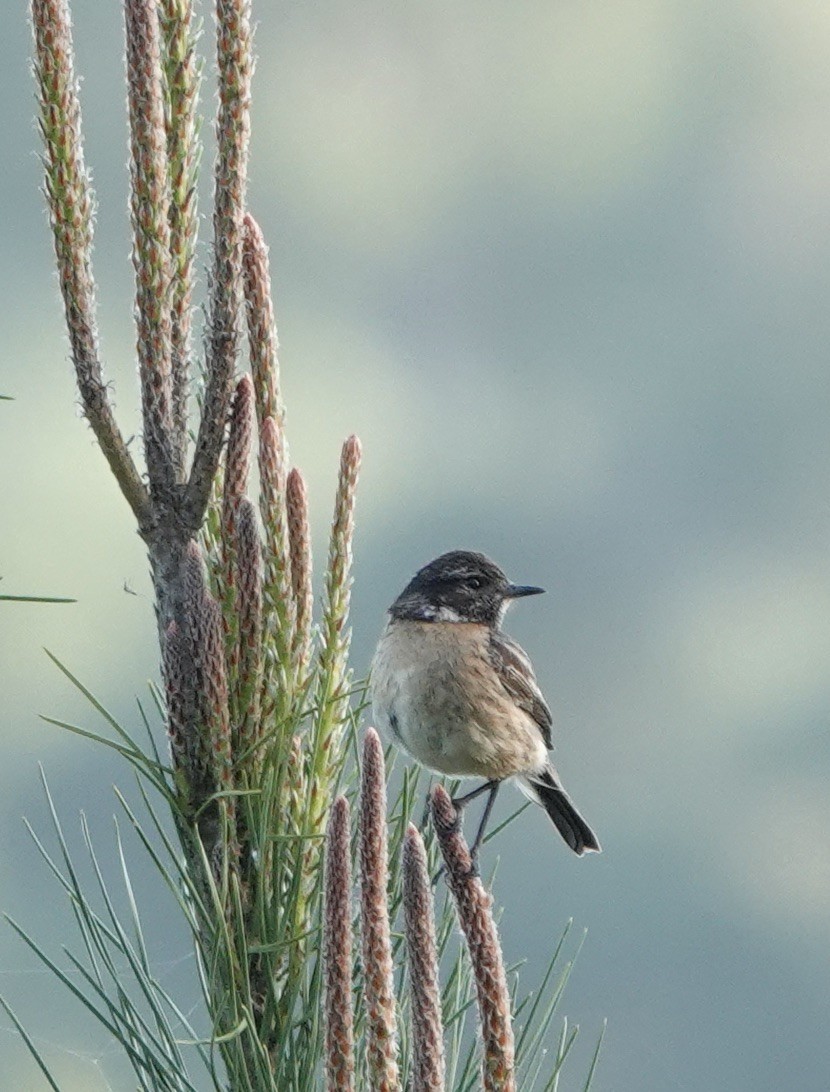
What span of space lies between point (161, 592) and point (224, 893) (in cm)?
39

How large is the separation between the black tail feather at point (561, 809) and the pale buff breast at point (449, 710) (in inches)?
2.2

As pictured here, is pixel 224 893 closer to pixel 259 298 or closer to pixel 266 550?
pixel 266 550

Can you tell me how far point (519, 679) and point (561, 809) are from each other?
0.96ft

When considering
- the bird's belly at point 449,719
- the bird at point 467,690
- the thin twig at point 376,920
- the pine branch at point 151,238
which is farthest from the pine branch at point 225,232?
the bird's belly at point 449,719

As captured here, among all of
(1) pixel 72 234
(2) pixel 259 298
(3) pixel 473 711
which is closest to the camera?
(1) pixel 72 234

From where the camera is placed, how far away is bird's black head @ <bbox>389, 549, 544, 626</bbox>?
323 centimetres

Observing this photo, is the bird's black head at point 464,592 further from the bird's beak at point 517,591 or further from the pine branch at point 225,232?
the pine branch at point 225,232

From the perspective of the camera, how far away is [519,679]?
313 centimetres

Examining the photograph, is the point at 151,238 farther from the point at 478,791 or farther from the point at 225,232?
the point at 478,791

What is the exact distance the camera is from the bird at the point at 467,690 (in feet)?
9.22

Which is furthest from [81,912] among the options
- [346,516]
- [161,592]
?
[346,516]

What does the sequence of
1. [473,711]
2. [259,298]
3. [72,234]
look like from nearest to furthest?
[72,234]
[259,298]
[473,711]

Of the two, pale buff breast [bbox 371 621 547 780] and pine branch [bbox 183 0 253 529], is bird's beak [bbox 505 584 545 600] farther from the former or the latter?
pine branch [bbox 183 0 253 529]

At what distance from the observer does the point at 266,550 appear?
1.87m
